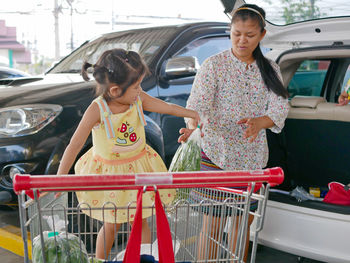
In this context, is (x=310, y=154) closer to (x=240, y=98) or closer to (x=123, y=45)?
(x=240, y=98)

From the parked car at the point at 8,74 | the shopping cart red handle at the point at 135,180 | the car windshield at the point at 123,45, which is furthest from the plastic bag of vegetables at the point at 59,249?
the parked car at the point at 8,74

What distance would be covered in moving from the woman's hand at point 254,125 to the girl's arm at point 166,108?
28 centimetres

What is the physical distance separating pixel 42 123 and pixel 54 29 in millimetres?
22135

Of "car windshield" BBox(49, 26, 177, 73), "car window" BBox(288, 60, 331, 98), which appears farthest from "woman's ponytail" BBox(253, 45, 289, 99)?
"car window" BBox(288, 60, 331, 98)

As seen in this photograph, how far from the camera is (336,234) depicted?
258 centimetres

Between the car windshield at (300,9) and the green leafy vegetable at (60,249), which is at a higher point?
the car windshield at (300,9)

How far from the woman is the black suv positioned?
1150 millimetres

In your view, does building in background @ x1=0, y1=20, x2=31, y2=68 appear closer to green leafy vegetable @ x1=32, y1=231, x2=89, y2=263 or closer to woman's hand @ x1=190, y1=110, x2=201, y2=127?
woman's hand @ x1=190, y1=110, x2=201, y2=127

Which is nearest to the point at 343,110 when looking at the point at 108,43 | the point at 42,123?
the point at 42,123

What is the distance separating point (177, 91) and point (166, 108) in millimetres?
1592

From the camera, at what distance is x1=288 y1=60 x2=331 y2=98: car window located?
15.5 feet

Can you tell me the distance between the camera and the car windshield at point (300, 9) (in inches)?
113

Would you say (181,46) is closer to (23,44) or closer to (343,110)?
(343,110)

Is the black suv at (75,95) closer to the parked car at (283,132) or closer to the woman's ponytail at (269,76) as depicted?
the parked car at (283,132)
